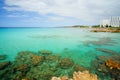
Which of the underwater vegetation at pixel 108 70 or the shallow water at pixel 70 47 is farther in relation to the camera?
the shallow water at pixel 70 47

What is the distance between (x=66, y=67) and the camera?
8719mm

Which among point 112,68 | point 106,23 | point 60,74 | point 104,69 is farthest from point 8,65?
point 106,23

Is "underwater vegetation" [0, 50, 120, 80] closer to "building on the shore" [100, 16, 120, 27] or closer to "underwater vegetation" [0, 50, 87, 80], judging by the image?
"underwater vegetation" [0, 50, 87, 80]

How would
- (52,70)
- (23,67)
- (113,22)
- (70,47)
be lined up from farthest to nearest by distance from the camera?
(113,22) < (70,47) < (23,67) < (52,70)

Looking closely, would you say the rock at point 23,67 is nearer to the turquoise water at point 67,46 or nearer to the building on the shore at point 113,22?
the turquoise water at point 67,46

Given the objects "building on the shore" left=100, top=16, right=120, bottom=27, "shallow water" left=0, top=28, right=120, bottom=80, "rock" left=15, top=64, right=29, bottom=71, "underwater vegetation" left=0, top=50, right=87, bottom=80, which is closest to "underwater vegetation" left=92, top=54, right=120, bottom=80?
"shallow water" left=0, top=28, right=120, bottom=80

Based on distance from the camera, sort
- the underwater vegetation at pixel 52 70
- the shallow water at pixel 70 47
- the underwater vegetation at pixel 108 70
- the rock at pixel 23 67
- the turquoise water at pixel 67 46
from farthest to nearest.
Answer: the turquoise water at pixel 67 46, the shallow water at pixel 70 47, the rock at pixel 23 67, the underwater vegetation at pixel 108 70, the underwater vegetation at pixel 52 70

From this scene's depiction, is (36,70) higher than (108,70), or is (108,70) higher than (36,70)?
(36,70)

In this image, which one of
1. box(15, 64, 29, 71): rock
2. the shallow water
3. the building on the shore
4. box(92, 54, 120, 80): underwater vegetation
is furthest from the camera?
the building on the shore

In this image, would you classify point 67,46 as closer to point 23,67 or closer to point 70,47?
point 70,47

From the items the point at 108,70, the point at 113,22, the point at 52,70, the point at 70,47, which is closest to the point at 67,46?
the point at 70,47

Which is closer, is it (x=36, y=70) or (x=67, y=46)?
(x=36, y=70)

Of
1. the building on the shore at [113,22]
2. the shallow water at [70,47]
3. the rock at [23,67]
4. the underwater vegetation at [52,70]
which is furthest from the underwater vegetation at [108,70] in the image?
the building on the shore at [113,22]

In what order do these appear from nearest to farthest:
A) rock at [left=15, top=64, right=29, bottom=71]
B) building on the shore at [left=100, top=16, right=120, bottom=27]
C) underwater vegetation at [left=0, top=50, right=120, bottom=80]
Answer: underwater vegetation at [left=0, top=50, right=120, bottom=80] < rock at [left=15, top=64, right=29, bottom=71] < building on the shore at [left=100, top=16, right=120, bottom=27]
